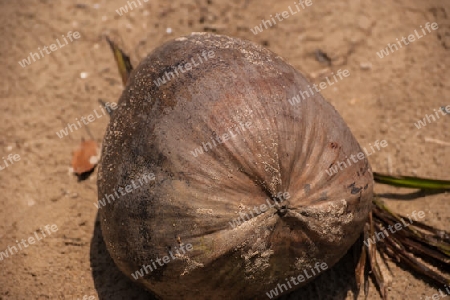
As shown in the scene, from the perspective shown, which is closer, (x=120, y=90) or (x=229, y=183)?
(x=229, y=183)

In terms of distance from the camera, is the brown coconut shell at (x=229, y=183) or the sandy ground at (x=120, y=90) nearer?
the brown coconut shell at (x=229, y=183)

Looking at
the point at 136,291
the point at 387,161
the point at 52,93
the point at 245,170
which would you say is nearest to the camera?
the point at 245,170

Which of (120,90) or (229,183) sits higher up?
(120,90)

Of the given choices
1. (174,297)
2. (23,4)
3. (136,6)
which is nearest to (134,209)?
(174,297)

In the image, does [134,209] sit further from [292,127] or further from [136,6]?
[136,6]
